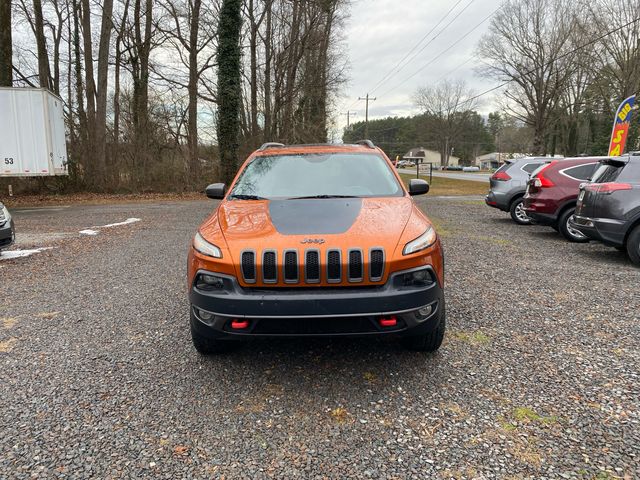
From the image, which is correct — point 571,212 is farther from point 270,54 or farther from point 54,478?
point 270,54

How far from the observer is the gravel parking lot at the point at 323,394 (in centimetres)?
229

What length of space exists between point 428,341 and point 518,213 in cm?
902

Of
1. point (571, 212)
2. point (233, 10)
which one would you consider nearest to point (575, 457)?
point (571, 212)

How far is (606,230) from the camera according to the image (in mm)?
6562

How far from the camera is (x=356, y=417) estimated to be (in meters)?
2.67

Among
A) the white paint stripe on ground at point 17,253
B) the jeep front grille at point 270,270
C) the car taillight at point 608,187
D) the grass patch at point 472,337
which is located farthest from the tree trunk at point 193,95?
the jeep front grille at point 270,270

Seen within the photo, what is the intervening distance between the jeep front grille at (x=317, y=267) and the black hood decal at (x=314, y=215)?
23 cm

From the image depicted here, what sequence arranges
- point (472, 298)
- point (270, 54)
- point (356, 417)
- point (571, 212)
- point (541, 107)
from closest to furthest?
1. point (356, 417)
2. point (472, 298)
3. point (571, 212)
4. point (270, 54)
5. point (541, 107)

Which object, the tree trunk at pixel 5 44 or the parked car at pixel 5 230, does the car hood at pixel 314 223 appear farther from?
the tree trunk at pixel 5 44

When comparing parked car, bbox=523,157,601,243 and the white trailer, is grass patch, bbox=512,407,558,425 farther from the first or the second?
the white trailer

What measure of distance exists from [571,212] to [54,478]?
9.21m

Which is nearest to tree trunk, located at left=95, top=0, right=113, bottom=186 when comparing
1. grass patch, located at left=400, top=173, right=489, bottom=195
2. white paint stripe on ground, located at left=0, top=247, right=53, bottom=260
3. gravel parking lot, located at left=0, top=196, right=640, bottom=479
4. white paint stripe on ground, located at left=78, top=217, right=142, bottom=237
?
white paint stripe on ground, located at left=78, top=217, right=142, bottom=237

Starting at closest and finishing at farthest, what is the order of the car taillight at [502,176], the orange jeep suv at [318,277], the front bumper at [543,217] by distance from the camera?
1. the orange jeep suv at [318,277]
2. the front bumper at [543,217]
3. the car taillight at [502,176]

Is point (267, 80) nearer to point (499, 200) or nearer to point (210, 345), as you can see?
point (499, 200)
